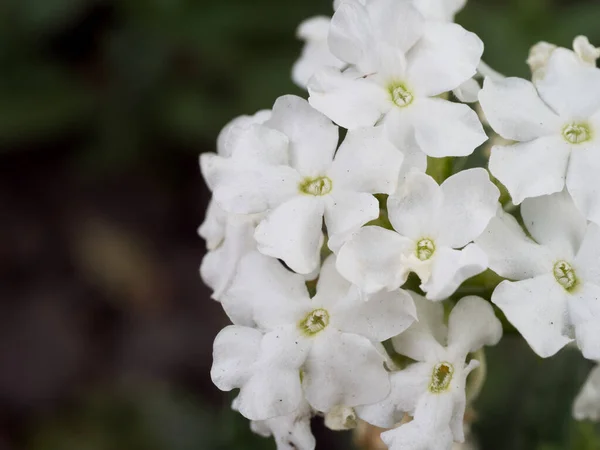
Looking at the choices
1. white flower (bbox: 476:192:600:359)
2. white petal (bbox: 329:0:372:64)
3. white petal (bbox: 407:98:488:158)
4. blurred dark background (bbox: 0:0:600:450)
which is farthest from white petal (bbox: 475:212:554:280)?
blurred dark background (bbox: 0:0:600:450)

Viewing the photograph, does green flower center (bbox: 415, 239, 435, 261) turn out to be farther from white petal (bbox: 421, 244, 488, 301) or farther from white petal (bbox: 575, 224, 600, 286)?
white petal (bbox: 575, 224, 600, 286)

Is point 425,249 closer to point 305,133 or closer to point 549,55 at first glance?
point 305,133

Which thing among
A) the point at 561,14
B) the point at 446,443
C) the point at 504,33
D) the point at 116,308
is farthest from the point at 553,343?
the point at 116,308

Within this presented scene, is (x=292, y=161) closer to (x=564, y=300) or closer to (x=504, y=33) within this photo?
(x=564, y=300)

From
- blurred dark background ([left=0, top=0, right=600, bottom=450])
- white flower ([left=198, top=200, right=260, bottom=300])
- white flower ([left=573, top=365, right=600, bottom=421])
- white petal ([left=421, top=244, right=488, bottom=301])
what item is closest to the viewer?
white petal ([left=421, top=244, right=488, bottom=301])

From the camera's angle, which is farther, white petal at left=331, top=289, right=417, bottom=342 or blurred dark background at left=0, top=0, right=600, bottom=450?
blurred dark background at left=0, top=0, right=600, bottom=450

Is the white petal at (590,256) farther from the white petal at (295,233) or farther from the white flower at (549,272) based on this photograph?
the white petal at (295,233)

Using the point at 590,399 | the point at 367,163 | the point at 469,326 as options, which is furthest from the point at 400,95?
the point at 590,399

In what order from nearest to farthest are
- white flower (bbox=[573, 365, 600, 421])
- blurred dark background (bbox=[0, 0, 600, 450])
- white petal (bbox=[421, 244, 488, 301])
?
white petal (bbox=[421, 244, 488, 301]), white flower (bbox=[573, 365, 600, 421]), blurred dark background (bbox=[0, 0, 600, 450])
